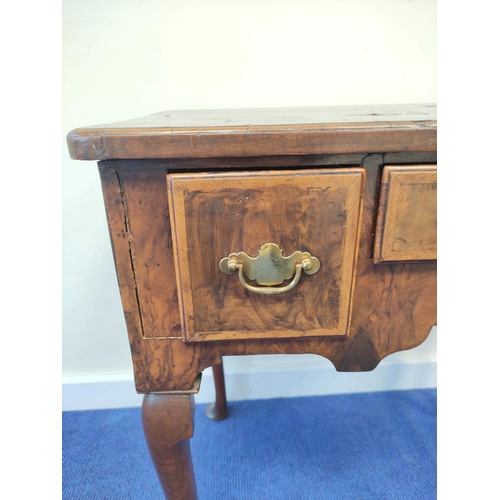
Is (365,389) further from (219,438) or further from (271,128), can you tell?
(271,128)

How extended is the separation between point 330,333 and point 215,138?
267mm

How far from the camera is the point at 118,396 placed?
43.1 inches

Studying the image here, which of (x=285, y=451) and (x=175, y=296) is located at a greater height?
(x=175, y=296)

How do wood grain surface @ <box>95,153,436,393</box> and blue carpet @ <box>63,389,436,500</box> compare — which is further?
blue carpet @ <box>63,389,436,500</box>

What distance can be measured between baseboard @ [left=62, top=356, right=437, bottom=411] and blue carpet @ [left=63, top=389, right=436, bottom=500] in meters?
0.02

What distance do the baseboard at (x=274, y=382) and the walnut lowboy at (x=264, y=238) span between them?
59 centimetres

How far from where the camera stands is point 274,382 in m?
1.11

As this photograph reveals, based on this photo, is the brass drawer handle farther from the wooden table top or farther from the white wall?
the white wall

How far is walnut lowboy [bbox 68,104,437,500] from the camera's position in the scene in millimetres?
407

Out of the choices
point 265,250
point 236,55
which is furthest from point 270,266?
point 236,55

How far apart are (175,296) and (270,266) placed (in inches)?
4.9

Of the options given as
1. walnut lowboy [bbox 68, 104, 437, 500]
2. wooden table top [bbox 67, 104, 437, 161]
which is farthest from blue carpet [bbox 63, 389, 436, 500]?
wooden table top [bbox 67, 104, 437, 161]

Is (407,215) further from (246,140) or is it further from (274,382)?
(274,382)

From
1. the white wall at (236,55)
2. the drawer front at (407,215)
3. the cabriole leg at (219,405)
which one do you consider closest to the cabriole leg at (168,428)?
the drawer front at (407,215)
